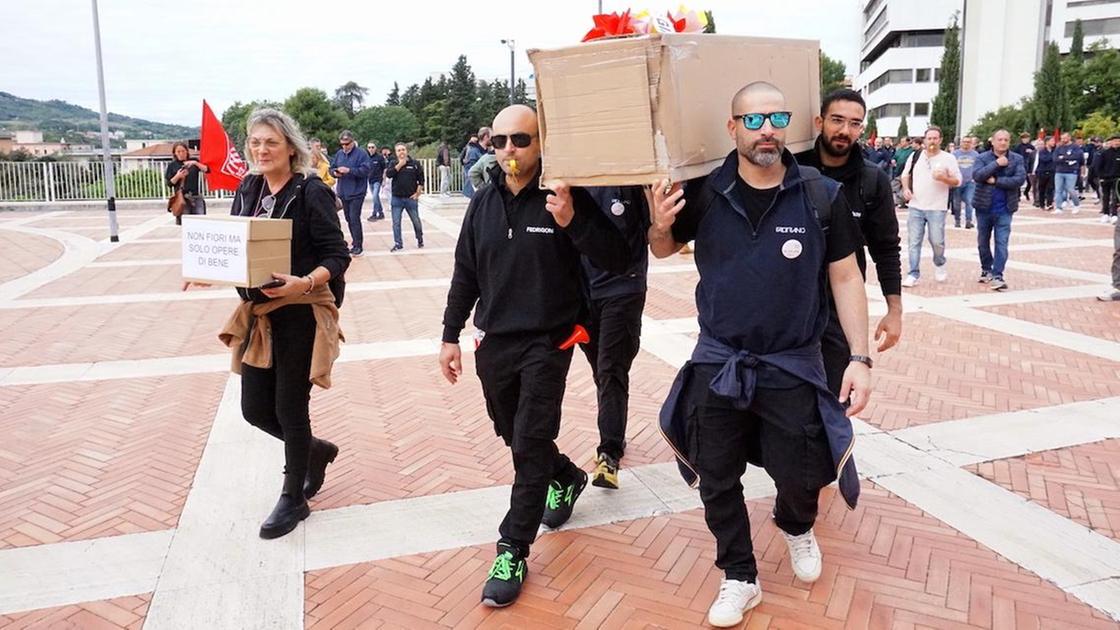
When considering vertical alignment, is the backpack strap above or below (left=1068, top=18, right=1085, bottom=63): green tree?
below

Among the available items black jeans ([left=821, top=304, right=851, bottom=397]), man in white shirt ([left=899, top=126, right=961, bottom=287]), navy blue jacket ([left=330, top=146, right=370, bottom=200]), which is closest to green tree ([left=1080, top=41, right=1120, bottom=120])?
man in white shirt ([left=899, top=126, right=961, bottom=287])

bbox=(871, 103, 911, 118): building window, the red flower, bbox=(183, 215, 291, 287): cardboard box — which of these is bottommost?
bbox=(183, 215, 291, 287): cardboard box

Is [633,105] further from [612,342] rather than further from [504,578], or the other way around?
[504,578]

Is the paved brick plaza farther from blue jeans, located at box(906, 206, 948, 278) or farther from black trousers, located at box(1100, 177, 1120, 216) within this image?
black trousers, located at box(1100, 177, 1120, 216)

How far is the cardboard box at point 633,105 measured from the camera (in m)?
2.42

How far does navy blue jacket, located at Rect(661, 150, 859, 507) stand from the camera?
275 centimetres

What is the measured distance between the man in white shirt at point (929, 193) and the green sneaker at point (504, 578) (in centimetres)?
791

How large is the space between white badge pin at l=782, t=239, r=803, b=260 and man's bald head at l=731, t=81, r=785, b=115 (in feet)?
1.48

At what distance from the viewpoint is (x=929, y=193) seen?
957 centimetres

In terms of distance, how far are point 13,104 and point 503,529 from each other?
6332 inches

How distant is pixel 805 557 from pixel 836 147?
1.76 m

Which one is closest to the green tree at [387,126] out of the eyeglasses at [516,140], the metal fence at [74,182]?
the metal fence at [74,182]

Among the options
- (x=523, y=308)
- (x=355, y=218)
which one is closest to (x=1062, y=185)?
(x=355, y=218)

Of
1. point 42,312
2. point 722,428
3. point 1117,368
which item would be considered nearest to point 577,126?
point 722,428
